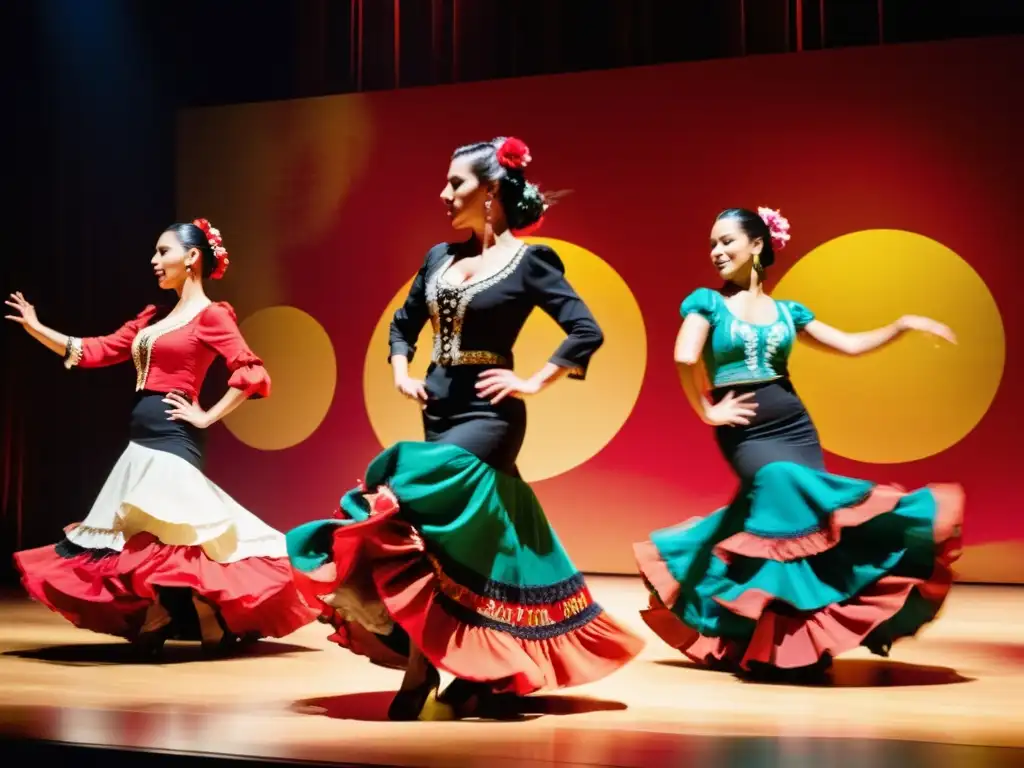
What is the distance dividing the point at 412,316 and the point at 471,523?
0.64 meters

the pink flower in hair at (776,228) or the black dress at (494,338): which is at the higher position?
the pink flower in hair at (776,228)

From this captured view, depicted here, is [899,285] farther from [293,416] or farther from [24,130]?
[24,130]

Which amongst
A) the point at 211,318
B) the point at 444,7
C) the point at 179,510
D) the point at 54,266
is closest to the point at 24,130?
the point at 54,266

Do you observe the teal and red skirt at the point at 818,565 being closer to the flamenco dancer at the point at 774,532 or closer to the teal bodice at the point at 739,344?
the flamenco dancer at the point at 774,532

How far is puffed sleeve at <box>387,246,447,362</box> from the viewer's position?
10.0 ft

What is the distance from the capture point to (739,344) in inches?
145

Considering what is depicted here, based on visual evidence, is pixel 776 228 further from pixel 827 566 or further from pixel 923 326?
pixel 827 566

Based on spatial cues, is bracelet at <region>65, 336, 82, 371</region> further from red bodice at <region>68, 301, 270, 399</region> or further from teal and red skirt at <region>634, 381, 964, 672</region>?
teal and red skirt at <region>634, 381, 964, 672</region>

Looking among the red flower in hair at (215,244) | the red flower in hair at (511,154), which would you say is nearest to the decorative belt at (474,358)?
the red flower in hair at (511,154)

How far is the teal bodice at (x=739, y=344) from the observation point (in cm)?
368

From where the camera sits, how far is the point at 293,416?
21.5ft

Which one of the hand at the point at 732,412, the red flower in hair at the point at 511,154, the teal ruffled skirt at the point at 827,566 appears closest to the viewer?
the red flower in hair at the point at 511,154

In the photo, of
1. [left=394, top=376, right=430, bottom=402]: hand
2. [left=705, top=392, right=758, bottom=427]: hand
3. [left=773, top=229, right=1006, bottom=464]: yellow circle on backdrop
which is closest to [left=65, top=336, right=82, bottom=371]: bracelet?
[left=394, top=376, right=430, bottom=402]: hand

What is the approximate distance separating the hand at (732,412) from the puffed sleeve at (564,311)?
30.9 inches
